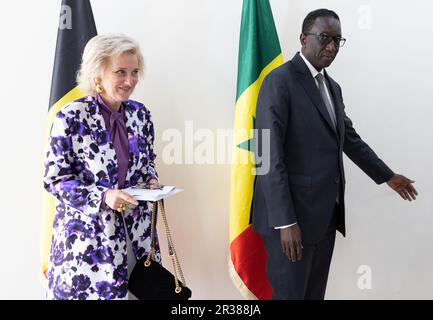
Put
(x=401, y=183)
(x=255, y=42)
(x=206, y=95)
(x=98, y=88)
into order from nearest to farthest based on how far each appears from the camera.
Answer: (x=98, y=88) < (x=401, y=183) < (x=255, y=42) < (x=206, y=95)

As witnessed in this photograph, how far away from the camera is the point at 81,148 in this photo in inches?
55.6

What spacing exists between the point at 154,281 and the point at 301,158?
27.5 inches

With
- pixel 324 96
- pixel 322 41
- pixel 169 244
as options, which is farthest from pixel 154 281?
pixel 322 41

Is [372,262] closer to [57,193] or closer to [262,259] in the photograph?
[262,259]

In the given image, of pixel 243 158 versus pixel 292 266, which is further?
pixel 243 158

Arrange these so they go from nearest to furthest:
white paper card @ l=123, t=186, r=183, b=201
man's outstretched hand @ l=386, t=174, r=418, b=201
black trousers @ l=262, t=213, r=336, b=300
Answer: white paper card @ l=123, t=186, r=183, b=201
black trousers @ l=262, t=213, r=336, b=300
man's outstretched hand @ l=386, t=174, r=418, b=201

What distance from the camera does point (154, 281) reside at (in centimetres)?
146

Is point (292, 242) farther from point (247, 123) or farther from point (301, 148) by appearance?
point (247, 123)

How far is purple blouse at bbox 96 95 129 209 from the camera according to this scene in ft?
4.89

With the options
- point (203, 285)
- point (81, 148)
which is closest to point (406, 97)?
point (203, 285)

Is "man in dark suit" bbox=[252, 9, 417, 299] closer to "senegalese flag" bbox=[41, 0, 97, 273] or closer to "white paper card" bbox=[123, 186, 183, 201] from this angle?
"white paper card" bbox=[123, 186, 183, 201]

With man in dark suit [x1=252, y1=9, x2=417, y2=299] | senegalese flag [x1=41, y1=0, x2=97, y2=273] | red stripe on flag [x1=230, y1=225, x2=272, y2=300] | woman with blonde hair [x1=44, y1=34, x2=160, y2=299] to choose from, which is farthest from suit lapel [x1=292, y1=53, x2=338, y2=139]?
senegalese flag [x1=41, y1=0, x2=97, y2=273]

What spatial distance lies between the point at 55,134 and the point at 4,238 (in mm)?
1169

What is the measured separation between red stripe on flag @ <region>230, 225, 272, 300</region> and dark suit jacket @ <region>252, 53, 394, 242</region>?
0.44 m
